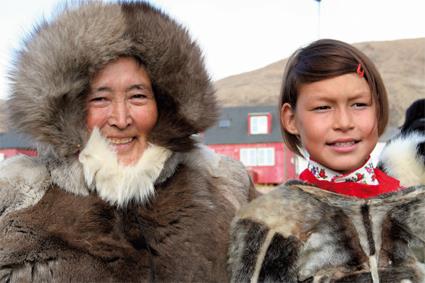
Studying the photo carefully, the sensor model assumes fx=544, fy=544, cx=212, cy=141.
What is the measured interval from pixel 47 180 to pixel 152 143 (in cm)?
51

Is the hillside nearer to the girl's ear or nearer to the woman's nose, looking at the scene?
the girl's ear

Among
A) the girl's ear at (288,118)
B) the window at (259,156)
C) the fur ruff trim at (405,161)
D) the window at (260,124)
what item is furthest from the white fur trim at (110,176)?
the window at (260,124)

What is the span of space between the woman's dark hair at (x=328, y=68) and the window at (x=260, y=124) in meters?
25.9

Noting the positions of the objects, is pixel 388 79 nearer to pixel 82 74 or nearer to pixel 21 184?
pixel 82 74

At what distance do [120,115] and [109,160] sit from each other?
0.69ft

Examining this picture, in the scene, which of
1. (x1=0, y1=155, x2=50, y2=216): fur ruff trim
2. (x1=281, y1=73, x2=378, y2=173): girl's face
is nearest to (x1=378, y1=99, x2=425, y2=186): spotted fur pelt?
(x1=281, y1=73, x2=378, y2=173): girl's face

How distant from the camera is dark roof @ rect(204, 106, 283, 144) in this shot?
28.2 m

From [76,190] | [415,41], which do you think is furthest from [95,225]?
[415,41]

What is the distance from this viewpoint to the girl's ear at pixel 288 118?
8.11 feet

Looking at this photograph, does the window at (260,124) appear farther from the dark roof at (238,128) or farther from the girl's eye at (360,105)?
the girl's eye at (360,105)

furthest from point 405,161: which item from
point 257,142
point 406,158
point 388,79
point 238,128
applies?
point 388,79

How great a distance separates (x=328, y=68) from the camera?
2270 millimetres

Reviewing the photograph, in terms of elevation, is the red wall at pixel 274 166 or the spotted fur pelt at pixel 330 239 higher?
the spotted fur pelt at pixel 330 239

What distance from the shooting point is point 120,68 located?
2502mm
